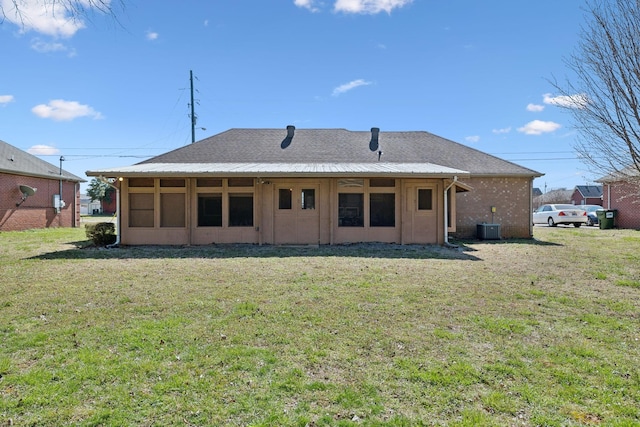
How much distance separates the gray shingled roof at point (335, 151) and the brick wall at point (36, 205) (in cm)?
942

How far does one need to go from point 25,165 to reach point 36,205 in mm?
2311

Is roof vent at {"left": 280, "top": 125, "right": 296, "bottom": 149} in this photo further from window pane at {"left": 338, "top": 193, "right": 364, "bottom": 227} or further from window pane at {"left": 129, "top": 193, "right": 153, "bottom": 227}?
window pane at {"left": 129, "top": 193, "right": 153, "bottom": 227}

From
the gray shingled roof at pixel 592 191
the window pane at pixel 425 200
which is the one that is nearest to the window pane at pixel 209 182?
the window pane at pixel 425 200

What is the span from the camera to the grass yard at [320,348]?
2.57 m

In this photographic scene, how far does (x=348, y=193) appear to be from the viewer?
11984 mm

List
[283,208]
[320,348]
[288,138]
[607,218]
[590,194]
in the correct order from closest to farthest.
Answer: [320,348]
[283,208]
[288,138]
[607,218]
[590,194]

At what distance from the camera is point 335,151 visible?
1557 cm

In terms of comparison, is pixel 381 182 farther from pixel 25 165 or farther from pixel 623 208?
pixel 25 165

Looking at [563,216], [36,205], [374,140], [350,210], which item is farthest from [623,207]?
[36,205]

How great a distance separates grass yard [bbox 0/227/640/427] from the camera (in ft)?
8.44

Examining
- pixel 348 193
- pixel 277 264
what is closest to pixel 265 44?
pixel 348 193

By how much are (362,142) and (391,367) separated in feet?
46.9

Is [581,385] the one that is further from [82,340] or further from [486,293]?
[82,340]

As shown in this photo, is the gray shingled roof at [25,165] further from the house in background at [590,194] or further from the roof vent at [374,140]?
the house in background at [590,194]
